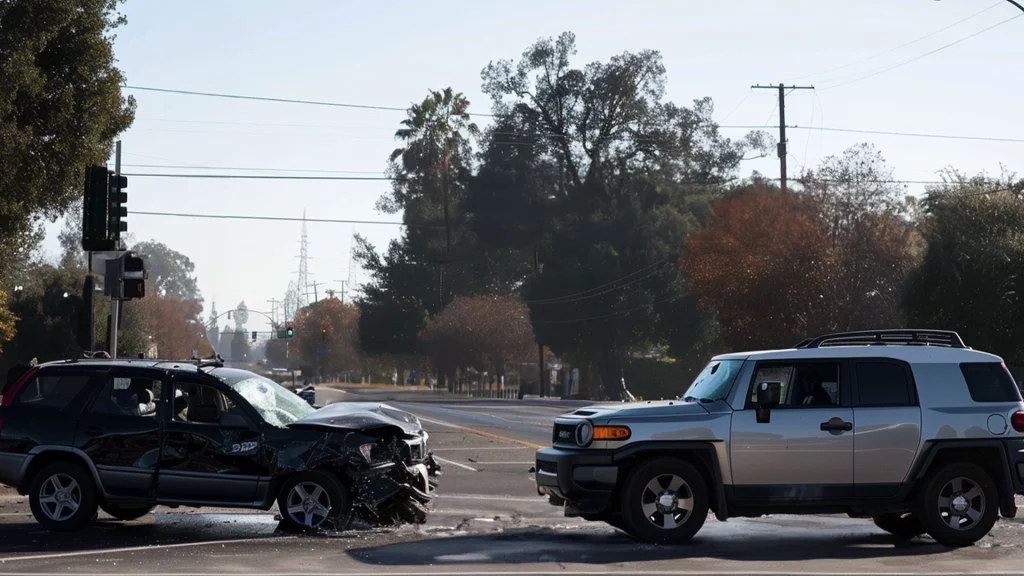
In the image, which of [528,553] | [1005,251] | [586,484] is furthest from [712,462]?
[1005,251]

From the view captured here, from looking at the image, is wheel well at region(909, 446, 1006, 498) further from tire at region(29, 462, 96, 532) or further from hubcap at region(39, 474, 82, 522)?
hubcap at region(39, 474, 82, 522)

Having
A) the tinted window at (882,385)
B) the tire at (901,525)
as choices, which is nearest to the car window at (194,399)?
the tinted window at (882,385)

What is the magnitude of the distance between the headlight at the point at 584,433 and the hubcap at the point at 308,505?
2670 millimetres

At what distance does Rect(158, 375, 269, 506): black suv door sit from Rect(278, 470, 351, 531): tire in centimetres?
32

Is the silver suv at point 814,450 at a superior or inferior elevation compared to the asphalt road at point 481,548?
superior

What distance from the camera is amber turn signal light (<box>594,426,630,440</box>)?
12.4 metres

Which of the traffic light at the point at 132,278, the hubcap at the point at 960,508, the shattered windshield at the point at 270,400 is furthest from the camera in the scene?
the traffic light at the point at 132,278

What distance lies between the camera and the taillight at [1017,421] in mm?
12578

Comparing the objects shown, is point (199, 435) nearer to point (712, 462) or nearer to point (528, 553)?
point (528, 553)

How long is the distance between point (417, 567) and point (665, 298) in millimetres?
64862

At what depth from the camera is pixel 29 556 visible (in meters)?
11.6

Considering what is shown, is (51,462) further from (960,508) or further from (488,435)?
(488,435)

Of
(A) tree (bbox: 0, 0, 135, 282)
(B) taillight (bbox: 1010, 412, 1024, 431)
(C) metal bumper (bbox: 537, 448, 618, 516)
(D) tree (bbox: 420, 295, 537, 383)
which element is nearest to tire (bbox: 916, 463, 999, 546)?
(B) taillight (bbox: 1010, 412, 1024, 431)

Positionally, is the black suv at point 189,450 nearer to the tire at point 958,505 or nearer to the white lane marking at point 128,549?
the white lane marking at point 128,549
